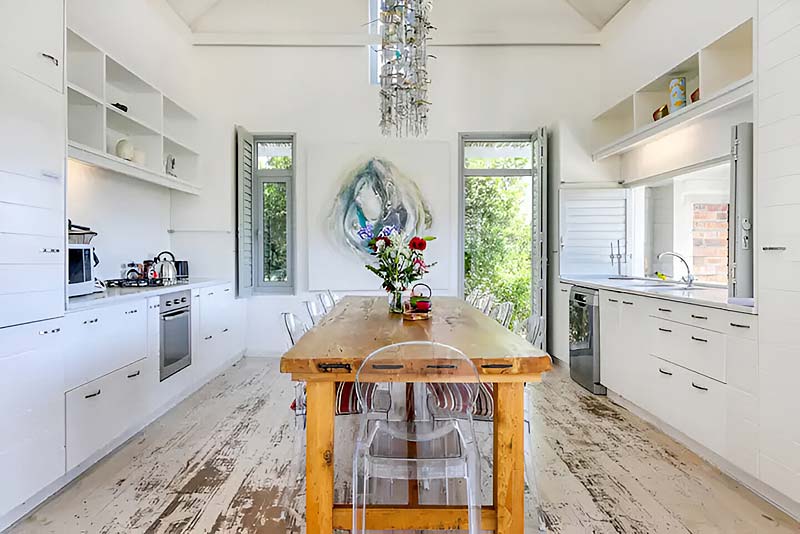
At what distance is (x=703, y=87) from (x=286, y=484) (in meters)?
3.65

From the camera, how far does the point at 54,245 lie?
7.92ft

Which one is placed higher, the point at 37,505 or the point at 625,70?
the point at 625,70

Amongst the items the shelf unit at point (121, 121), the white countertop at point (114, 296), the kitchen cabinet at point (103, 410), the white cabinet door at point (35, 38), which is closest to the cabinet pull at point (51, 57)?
the white cabinet door at point (35, 38)

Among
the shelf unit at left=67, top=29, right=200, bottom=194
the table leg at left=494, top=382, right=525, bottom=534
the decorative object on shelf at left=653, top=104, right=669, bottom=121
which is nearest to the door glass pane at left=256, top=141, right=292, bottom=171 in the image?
the shelf unit at left=67, top=29, right=200, bottom=194

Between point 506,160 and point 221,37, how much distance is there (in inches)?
139

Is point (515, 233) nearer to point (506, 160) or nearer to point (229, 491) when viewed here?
point (506, 160)

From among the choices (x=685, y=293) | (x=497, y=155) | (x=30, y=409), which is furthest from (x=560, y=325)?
(x=30, y=409)

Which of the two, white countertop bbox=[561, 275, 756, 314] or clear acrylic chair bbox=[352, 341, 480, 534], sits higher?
white countertop bbox=[561, 275, 756, 314]

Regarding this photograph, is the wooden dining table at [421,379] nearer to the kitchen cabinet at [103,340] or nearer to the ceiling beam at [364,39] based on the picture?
the kitchen cabinet at [103,340]

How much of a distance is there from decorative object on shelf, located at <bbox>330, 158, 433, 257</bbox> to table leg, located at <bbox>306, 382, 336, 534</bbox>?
12.3 ft

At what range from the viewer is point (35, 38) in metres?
2.29

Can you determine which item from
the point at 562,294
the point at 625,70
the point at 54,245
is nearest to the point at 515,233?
the point at 562,294

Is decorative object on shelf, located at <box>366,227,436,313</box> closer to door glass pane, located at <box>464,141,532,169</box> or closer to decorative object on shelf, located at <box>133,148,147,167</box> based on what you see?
decorative object on shelf, located at <box>133,148,147,167</box>

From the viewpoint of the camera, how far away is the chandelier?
329cm
